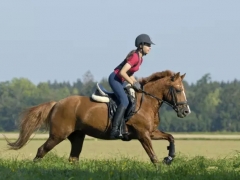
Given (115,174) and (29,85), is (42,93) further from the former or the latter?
(115,174)

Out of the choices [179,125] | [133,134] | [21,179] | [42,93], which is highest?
[42,93]

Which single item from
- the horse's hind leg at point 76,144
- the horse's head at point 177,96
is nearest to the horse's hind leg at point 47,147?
the horse's hind leg at point 76,144

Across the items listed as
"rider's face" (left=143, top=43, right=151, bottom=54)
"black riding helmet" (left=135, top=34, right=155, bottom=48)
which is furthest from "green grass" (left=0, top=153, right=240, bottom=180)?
"black riding helmet" (left=135, top=34, right=155, bottom=48)

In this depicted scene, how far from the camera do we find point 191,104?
450 feet

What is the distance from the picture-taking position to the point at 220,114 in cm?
12756

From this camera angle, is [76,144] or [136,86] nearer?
[136,86]

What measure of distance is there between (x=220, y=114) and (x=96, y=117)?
111891mm

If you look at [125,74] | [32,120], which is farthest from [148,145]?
[32,120]

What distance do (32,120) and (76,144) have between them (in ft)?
3.48

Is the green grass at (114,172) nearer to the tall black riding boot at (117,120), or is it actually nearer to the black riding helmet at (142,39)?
the tall black riding boot at (117,120)

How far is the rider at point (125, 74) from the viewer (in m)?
16.4

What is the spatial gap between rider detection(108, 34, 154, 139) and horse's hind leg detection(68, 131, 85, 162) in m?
0.79

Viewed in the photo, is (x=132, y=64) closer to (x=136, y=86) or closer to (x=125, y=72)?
(x=125, y=72)

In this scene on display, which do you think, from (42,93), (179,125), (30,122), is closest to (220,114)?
(179,125)
